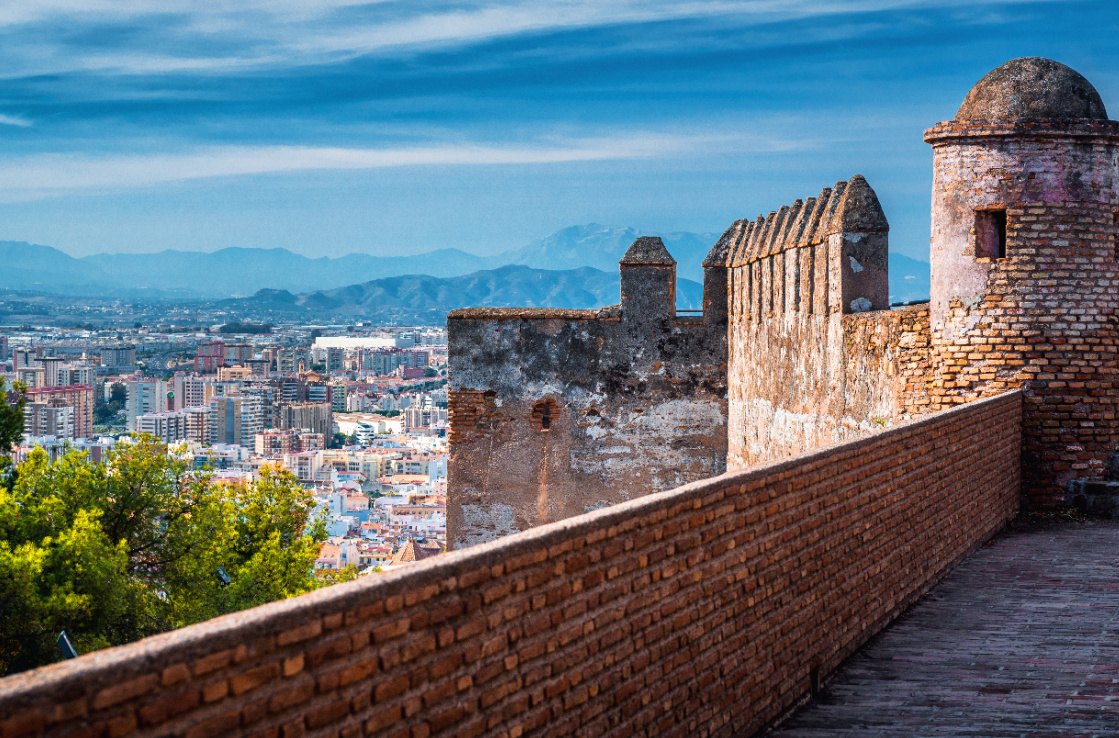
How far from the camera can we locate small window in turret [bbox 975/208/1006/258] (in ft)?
33.8

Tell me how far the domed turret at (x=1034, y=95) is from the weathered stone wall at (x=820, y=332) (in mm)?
1583

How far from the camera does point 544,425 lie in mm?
16562

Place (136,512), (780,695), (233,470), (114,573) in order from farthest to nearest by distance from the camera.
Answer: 1. (233,470)
2. (136,512)
3. (114,573)
4. (780,695)

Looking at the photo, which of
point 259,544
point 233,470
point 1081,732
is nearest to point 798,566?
point 1081,732

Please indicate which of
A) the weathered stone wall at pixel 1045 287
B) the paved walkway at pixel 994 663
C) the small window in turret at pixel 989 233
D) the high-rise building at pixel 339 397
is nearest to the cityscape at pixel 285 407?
the high-rise building at pixel 339 397

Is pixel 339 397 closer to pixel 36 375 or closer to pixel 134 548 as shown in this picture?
pixel 36 375

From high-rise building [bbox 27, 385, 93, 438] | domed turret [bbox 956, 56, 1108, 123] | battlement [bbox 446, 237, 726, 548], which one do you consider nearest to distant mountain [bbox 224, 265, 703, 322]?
high-rise building [bbox 27, 385, 93, 438]

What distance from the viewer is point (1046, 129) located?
33.0ft

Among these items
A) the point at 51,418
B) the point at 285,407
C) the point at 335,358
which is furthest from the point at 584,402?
the point at 335,358

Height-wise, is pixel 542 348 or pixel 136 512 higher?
Result: pixel 542 348

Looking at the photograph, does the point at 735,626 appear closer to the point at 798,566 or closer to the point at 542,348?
the point at 798,566

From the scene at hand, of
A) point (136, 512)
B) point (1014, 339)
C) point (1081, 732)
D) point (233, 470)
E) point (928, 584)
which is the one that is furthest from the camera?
point (233, 470)

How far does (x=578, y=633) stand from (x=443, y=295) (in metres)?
133

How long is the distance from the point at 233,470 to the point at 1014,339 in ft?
184
